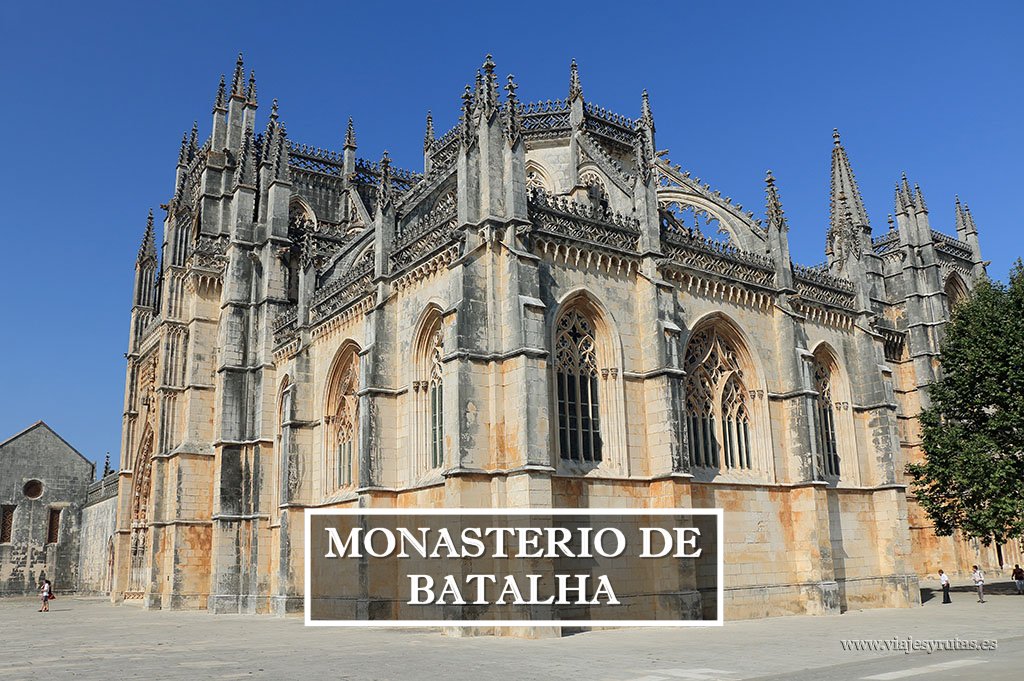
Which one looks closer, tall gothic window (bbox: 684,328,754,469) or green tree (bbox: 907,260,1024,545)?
tall gothic window (bbox: 684,328,754,469)

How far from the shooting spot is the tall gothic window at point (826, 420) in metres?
25.8

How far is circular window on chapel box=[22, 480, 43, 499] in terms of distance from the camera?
171ft

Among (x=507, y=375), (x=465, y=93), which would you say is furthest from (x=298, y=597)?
(x=465, y=93)

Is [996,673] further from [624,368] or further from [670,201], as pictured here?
[670,201]

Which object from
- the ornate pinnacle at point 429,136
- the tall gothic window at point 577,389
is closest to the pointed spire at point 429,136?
the ornate pinnacle at point 429,136

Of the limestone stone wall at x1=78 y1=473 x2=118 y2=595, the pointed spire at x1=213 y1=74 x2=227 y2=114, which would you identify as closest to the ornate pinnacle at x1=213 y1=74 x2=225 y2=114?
the pointed spire at x1=213 y1=74 x2=227 y2=114

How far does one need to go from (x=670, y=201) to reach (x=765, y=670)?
22.2m

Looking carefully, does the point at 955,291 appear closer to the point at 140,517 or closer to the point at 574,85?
the point at 574,85

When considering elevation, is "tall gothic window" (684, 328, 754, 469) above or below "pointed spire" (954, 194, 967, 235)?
below

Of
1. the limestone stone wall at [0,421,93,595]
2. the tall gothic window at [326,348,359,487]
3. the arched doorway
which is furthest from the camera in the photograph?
the limestone stone wall at [0,421,93,595]

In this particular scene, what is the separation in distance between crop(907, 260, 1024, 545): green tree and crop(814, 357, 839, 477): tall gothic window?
127 inches

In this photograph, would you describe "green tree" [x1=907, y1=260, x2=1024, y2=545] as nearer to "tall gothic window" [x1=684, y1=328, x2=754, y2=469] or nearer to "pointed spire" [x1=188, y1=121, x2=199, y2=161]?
"tall gothic window" [x1=684, y1=328, x2=754, y2=469]

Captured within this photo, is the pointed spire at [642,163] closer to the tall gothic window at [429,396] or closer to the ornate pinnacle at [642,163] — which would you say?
the ornate pinnacle at [642,163]

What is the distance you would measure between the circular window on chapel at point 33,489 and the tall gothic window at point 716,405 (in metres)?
46.5
